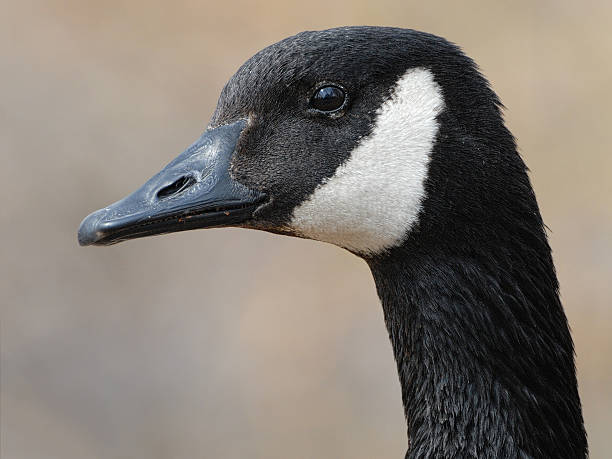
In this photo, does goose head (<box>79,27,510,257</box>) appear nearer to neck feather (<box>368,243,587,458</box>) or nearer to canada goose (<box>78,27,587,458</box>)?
canada goose (<box>78,27,587,458</box>)

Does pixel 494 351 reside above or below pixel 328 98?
below

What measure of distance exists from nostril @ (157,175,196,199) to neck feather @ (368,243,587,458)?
1.80 ft

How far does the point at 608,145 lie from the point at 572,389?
13.6 feet

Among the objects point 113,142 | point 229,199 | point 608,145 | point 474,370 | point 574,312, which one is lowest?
point 474,370

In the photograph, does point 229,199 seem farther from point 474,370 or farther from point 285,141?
point 474,370

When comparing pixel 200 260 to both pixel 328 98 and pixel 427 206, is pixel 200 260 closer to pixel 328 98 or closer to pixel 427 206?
pixel 328 98

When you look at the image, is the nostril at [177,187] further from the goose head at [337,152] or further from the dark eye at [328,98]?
the dark eye at [328,98]

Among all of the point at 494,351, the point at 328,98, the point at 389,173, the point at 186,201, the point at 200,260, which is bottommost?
the point at 494,351

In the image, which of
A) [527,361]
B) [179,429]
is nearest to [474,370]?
[527,361]

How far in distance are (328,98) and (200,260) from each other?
12.1ft

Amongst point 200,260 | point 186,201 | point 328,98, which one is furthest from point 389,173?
point 200,260

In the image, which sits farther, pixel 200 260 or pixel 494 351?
pixel 200 260

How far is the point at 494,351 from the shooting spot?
213cm

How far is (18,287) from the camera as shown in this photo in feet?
17.8
